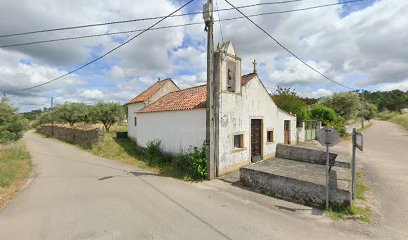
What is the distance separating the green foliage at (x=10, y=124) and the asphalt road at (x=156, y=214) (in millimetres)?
9994

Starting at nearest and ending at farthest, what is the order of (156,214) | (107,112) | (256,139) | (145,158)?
(156,214), (256,139), (145,158), (107,112)

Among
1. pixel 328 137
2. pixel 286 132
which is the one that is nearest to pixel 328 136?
pixel 328 137

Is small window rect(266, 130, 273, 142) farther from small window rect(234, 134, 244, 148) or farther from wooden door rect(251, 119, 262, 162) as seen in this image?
small window rect(234, 134, 244, 148)

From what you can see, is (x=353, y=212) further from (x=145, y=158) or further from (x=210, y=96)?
(x=145, y=158)

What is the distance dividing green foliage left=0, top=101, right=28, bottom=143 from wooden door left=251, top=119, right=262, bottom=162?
1744 cm

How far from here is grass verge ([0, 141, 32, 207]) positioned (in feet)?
29.0

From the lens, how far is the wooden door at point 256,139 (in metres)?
12.9

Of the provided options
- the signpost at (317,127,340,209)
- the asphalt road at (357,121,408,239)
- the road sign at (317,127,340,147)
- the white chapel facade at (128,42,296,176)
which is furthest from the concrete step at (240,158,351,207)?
the white chapel facade at (128,42,296,176)

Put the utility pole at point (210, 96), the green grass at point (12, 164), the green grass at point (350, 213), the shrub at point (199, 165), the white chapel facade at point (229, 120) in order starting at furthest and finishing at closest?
1. the white chapel facade at point (229, 120)
2. the shrub at point (199, 165)
3. the utility pole at point (210, 96)
4. the green grass at point (12, 164)
5. the green grass at point (350, 213)

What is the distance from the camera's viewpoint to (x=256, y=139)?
43.5 feet

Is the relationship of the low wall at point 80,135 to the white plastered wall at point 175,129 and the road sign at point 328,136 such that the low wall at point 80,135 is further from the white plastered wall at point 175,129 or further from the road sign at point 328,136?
the road sign at point 328,136

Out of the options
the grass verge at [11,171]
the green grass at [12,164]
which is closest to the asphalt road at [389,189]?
the grass verge at [11,171]

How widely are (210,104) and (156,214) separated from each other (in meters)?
5.22

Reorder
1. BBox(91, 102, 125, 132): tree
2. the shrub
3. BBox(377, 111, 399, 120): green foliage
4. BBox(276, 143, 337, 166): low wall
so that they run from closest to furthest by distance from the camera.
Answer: the shrub, BBox(276, 143, 337, 166): low wall, BBox(91, 102, 125, 132): tree, BBox(377, 111, 399, 120): green foliage
